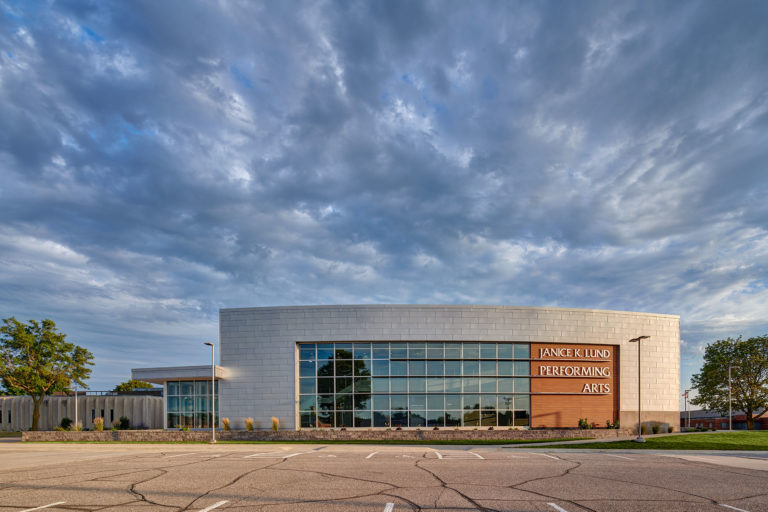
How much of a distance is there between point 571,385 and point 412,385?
38.8ft

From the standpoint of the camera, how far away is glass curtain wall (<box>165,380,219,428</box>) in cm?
3672

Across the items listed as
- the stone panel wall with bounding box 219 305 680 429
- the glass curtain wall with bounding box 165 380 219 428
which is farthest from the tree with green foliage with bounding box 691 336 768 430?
the glass curtain wall with bounding box 165 380 219 428

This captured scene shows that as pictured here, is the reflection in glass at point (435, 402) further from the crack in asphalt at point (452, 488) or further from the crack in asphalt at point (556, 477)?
the crack in asphalt at point (452, 488)

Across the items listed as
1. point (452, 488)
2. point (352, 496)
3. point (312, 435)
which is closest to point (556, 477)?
point (452, 488)

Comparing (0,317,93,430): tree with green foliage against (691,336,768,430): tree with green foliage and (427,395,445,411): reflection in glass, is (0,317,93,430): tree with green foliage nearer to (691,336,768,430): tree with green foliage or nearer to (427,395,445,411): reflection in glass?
(427,395,445,411): reflection in glass

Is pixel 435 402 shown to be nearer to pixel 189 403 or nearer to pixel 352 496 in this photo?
pixel 189 403

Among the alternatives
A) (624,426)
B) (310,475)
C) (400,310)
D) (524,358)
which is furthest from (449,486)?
(624,426)

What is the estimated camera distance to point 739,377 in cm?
5038

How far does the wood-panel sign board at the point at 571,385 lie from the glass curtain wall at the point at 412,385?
37.9 inches

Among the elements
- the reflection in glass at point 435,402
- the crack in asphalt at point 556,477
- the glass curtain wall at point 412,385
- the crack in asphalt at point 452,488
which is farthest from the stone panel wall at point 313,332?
the crack in asphalt at point 452,488

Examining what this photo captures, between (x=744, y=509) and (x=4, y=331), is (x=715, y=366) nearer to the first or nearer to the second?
(x=744, y=509)

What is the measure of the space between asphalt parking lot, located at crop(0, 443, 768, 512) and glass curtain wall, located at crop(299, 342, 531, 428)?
64.2ft

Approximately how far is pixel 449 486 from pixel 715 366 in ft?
174

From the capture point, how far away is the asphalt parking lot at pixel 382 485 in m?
8.91
